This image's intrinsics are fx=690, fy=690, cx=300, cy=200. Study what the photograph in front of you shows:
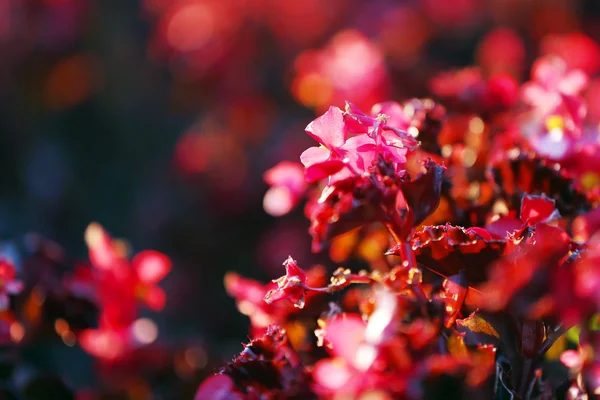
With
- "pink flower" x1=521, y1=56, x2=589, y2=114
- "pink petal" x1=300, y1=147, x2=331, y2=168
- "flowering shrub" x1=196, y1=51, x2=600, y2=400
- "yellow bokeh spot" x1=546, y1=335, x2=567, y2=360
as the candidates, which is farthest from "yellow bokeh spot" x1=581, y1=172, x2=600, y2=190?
"pink petal" x1=300, y1=147, x2=331, y2=168

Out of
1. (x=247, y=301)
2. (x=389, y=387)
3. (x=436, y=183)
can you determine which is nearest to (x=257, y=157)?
(x=247, y=301)

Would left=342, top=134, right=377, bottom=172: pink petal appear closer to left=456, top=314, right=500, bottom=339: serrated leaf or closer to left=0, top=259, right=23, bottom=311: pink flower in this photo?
left=456, top=314, right=500, bottom=339: serrated leaf

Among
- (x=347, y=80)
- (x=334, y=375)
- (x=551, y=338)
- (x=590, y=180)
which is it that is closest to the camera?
(x=334, y=375)

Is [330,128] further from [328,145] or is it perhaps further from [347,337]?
[347,337]

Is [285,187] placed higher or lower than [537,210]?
higher

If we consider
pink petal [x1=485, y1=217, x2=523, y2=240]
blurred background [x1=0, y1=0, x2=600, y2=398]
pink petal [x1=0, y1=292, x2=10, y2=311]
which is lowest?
pink petal [x1=485, y1=217, x2=523, y2=240]

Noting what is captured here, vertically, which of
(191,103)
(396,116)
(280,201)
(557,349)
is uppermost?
(191,103)

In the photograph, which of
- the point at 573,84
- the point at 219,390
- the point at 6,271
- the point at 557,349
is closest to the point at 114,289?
the point at 6,271
